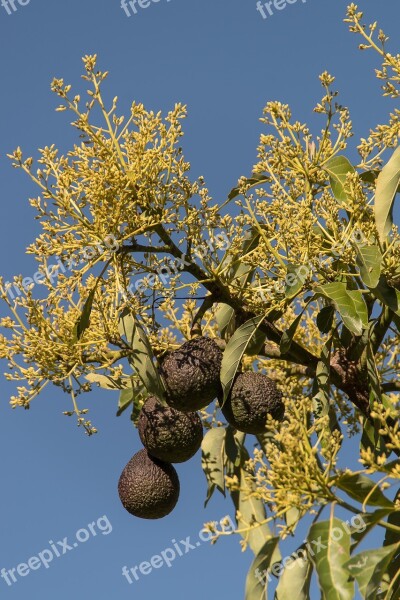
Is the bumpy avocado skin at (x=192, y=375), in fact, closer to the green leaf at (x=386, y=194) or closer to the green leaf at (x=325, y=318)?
the green leaf at (x=325, y=318)

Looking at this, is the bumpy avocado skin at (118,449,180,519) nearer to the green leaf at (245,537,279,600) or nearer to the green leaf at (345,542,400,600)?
the green leaf at (245,537,279,600)

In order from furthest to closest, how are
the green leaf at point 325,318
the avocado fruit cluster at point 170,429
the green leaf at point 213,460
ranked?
the green leaf at point 213,460 < the green leaf at point 325,318 < the avocado fruit cluster at point 170,429

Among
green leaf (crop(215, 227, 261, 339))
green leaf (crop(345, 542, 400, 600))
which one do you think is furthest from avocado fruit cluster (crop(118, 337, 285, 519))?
green leaf (crop(345, 542, 400, 600))

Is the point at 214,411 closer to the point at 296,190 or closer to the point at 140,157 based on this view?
the point at 296,190

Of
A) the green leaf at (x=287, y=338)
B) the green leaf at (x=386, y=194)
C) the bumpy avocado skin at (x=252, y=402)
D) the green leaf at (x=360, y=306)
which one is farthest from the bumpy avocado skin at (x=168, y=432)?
the green leaf at (x=386, y=194)

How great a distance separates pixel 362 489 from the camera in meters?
2.33

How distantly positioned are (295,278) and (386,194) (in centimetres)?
41

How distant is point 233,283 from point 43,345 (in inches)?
24.9

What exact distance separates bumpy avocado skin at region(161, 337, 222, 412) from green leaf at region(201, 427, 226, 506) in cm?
43

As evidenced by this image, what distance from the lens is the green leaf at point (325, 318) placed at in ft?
9.77

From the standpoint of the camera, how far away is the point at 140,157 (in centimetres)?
272

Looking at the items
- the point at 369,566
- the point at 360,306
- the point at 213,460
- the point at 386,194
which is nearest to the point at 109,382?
the point at 213,460

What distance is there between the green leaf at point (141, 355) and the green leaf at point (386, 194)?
2.46 feet

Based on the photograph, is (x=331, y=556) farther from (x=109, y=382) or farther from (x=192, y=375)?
(x=109, y=382)
